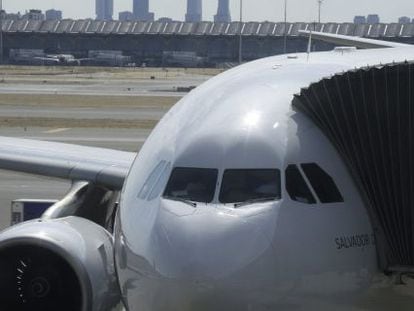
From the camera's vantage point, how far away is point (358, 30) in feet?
567

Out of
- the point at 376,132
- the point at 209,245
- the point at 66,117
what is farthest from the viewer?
the point at 66,117

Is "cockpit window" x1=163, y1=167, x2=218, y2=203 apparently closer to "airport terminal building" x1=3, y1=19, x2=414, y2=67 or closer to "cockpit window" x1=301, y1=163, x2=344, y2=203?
"cockpit window" x1=301, y1=163, x2=344, y2=203

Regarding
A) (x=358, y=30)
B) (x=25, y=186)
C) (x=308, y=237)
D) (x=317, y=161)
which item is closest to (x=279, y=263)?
(x=308, y=237)

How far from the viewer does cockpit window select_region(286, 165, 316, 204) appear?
10.3 metres

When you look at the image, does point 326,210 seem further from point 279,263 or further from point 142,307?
point 142,307

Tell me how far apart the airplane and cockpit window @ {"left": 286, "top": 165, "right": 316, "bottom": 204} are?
13mm

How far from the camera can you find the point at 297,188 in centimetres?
1033

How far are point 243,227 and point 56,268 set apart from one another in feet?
15.4

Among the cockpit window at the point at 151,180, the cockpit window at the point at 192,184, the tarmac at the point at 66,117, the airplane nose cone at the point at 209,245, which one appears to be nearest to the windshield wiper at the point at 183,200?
the cockpit window at the point at 192,184

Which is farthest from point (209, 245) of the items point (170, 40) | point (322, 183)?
point (170, 40)

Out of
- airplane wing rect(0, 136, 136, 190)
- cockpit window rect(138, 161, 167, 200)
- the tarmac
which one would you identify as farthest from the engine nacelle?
the tarmac

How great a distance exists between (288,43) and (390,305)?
165 metres

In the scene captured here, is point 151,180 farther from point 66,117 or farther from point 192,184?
point 66,117

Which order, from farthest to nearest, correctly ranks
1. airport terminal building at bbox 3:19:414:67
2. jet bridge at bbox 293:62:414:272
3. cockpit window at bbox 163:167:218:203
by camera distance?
airport terminal building at bbox 3:19:414:67 < jet bridge at bbox 293:62:414:272 < cockpit window at bbox 163:167:218:203
